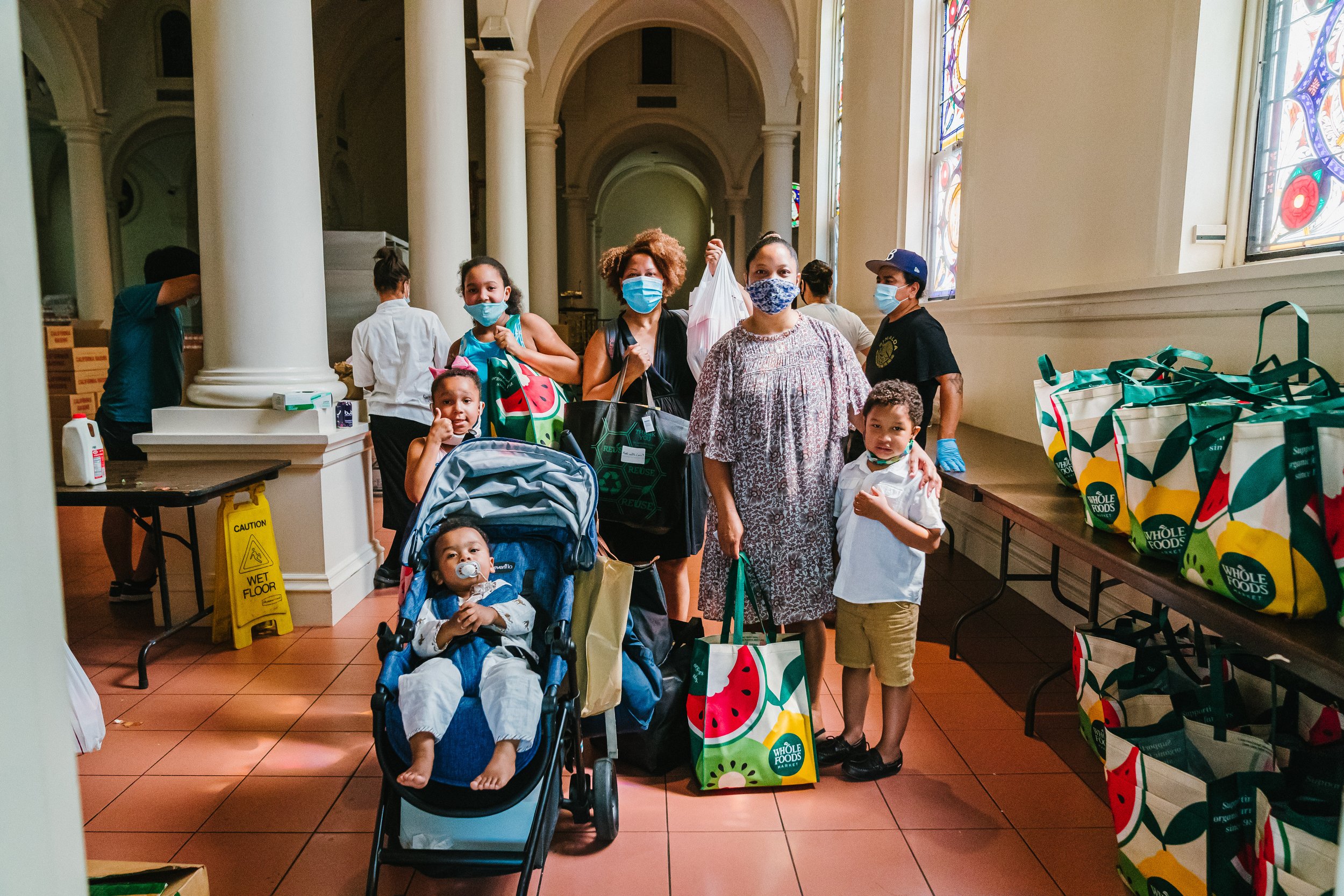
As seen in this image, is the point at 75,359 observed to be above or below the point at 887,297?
below

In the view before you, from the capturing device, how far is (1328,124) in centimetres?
280

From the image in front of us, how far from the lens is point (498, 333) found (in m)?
3.41

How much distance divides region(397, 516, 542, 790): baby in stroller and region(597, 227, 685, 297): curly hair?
124 cm

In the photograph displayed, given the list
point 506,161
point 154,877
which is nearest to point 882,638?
point 154,877

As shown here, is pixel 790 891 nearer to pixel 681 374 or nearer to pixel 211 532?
pixel 681 374

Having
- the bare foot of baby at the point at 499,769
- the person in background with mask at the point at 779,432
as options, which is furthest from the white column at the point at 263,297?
the bare foot of baby at the point at 499,769

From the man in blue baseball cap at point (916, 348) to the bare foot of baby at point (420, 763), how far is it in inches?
93.0

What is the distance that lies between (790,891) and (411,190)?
6.11 m

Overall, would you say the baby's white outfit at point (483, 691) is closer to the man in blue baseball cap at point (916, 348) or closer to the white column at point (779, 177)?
the man in blue baseball cap at point (916, 348)

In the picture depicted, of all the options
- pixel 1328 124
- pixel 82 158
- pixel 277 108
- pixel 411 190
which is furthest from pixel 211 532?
pixel 82 158

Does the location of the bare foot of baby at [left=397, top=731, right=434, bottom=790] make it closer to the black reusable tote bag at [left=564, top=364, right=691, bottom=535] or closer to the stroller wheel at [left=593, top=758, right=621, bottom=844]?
the stroller wheel at [left=593, top=758, right=621, bottom=844]

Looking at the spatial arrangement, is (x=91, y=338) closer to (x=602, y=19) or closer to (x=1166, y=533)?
(x=602, y=19)

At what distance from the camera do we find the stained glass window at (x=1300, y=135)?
9.12 ft

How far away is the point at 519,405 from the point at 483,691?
1278 mm
